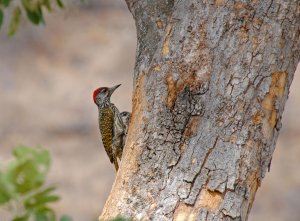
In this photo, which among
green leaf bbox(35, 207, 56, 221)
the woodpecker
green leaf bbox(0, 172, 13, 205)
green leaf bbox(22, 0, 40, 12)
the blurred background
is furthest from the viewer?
the blurred background

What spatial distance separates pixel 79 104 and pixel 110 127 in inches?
256

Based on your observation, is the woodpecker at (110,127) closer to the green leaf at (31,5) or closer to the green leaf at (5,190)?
the green leaf at (31,5)

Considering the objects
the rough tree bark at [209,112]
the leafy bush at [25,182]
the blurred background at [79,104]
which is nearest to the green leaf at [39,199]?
the leafy bush at [25,182]

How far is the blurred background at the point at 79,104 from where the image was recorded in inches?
454

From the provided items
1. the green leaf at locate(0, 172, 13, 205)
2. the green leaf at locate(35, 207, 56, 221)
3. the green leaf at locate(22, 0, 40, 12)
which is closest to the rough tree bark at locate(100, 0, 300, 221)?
the green leaf at locate(22, 0, 40, 12)

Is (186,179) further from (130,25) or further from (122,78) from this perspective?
(130,25)

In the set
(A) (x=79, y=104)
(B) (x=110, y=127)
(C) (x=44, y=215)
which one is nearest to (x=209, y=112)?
(C) (x=44, y=215)

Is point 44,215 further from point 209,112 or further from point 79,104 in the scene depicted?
point 79,104

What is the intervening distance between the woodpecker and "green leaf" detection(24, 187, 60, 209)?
3130 mm

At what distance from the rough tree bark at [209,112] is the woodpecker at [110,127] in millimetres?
1513

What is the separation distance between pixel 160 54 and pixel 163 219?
771 mm

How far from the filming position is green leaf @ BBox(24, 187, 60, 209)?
7.73 feet

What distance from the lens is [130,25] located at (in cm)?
1363

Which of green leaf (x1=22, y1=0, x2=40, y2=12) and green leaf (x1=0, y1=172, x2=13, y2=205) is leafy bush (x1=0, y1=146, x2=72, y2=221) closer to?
green leaf (x1=0, y1=172, x2=13, y2=205)
